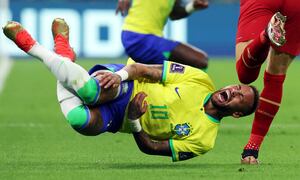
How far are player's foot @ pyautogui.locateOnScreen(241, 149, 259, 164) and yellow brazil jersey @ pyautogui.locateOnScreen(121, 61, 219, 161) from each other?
0.43 metres

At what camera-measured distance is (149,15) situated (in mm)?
12406

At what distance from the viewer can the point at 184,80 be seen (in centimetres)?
877

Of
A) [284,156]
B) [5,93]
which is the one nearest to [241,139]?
[284,156]

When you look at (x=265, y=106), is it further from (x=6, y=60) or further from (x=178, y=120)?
(x=6, y=60)

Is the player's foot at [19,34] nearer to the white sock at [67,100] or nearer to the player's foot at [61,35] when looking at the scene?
the player's foot at [61,35]

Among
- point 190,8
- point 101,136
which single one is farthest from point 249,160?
point 190,8

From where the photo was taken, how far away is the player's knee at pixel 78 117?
836cm

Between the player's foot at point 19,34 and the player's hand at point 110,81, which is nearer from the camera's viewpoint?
the player's hand at point 110,81

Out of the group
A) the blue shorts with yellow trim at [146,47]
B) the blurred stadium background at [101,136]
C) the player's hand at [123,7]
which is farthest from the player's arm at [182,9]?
the blurred stadium background at [101,136]

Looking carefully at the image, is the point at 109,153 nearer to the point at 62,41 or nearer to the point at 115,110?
the point at 115,110

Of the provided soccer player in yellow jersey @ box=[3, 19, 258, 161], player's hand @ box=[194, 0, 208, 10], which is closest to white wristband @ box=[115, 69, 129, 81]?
soccer player in yellow jersey @ box=[3, 19, 258, 161]

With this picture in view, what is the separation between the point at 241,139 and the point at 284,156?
1.64 metres

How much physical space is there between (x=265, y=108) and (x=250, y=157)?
0.45 meters

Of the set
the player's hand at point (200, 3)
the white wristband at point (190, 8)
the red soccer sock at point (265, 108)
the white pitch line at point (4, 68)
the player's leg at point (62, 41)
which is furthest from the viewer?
the white pitch line at point (4, 68)
